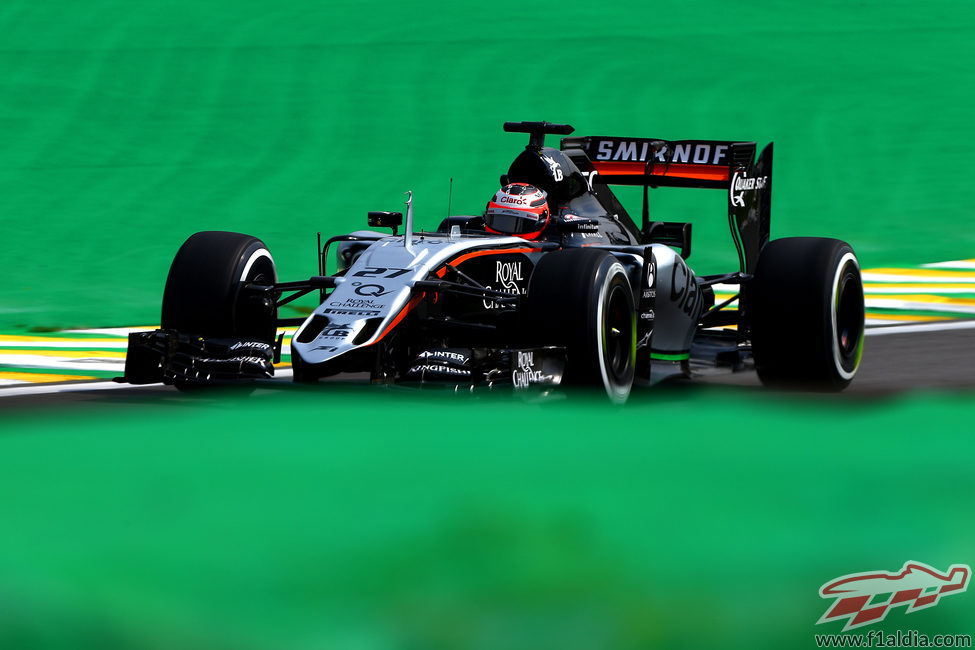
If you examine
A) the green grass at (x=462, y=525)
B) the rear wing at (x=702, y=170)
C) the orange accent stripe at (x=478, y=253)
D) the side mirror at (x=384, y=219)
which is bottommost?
the green grass at (x=462, y=525)

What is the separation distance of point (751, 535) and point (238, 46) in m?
21.6

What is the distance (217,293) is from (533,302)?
6.71 feet

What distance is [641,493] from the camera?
21.3ft

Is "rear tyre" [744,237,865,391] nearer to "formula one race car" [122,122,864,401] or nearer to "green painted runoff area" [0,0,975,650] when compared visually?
"formula one race car" [122,122,864,401]

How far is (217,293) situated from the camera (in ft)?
31.4

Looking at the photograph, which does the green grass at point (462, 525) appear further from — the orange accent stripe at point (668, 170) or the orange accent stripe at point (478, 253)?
the orange accent stripe at point (668, 170)

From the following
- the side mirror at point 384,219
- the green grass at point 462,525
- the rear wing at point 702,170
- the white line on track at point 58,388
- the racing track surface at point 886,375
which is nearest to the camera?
the green grass at point 462,525

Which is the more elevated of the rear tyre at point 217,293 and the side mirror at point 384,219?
the side mirror at point 384,219

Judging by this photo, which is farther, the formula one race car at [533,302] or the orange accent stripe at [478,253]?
the orange accent stripe at [478,253]

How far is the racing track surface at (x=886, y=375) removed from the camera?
9.89 meters

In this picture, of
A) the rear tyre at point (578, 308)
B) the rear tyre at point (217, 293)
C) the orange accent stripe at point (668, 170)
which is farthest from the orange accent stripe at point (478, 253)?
the orange accent stripe at point (668, 170)

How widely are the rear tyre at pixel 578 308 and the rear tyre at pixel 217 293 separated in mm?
1866

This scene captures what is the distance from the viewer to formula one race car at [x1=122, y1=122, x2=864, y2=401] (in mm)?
8805

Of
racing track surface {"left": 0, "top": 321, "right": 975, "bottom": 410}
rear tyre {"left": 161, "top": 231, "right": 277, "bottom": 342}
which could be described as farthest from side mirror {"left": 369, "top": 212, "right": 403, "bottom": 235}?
racing track surface {"left": 0, "top": 321, "right": 975, "bottom": 410}
